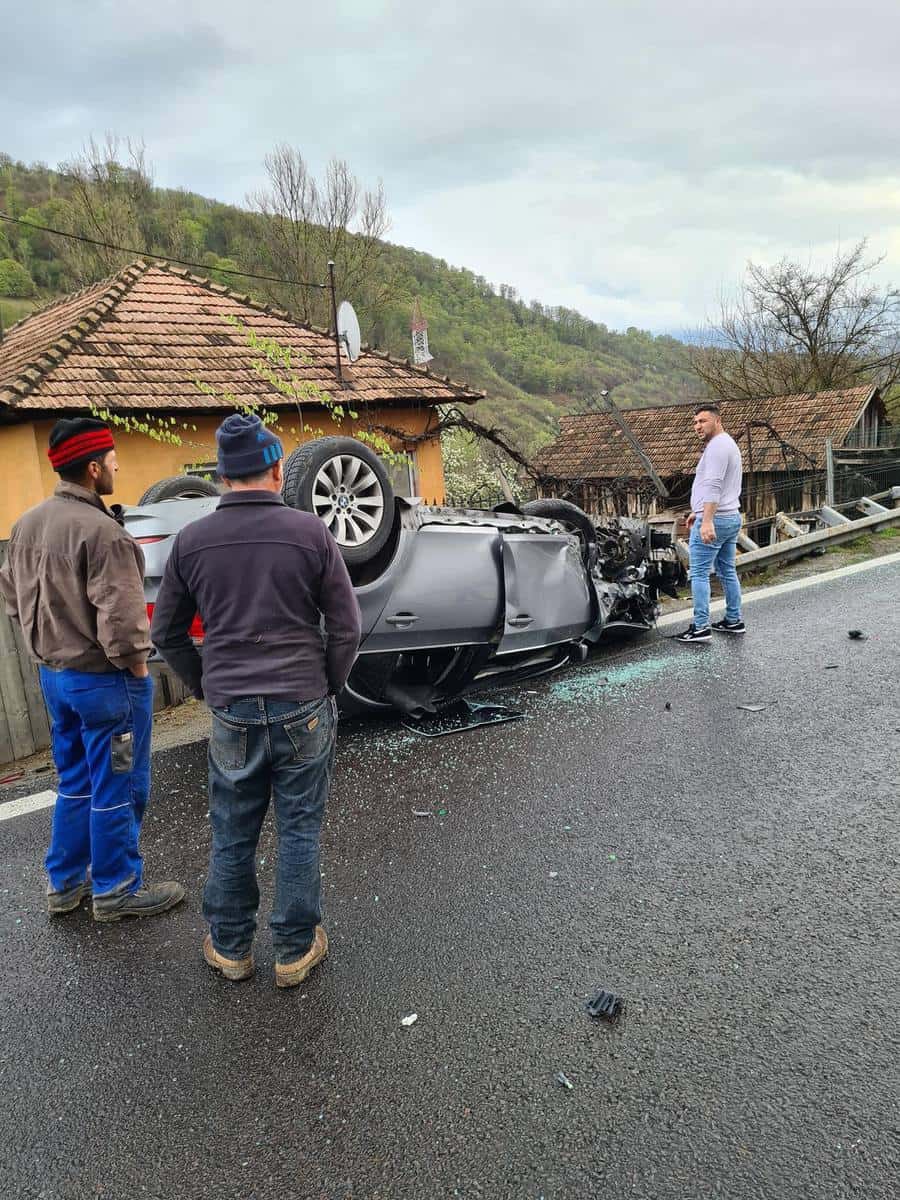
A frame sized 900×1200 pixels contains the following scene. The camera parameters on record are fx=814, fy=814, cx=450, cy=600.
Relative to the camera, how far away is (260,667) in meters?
2.69

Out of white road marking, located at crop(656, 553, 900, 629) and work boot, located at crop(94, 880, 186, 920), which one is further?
white road marking, located at crop(656, 553, 900, 629)

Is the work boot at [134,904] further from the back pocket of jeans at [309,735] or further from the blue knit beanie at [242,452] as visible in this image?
the blue knit beanie at [242,452]

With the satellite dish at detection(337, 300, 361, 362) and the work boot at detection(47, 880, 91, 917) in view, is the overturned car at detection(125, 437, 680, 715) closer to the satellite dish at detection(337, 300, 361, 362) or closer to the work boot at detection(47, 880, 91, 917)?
the work boot at detection(47, 880, 91, 917)

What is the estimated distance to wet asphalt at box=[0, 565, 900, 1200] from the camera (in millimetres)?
2033

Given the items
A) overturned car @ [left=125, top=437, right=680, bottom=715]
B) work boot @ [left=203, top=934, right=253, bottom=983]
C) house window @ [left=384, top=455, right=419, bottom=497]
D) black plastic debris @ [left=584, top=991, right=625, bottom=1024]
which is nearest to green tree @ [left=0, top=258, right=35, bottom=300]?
house window @ [left=384, top=455, right=419, bottom=497]

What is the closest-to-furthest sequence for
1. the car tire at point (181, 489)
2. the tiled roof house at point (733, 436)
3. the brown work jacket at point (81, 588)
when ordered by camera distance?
the brown work jacket at point (81, 588) → the car tire at point (181, 489) → the tiled roof house at point (733, 436)

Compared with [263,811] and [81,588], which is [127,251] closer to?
[81,588]

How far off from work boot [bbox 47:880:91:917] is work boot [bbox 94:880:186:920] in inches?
6.3

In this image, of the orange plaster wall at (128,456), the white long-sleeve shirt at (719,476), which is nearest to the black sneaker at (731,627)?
the white long-sleeve shirt at (719,476)

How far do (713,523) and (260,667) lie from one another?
5.15 meters

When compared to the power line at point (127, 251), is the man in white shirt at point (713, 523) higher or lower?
lower

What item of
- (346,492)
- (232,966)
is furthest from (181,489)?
(232,966)

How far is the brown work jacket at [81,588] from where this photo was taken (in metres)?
3.06

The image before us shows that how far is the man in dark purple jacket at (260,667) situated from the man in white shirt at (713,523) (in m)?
4.76
